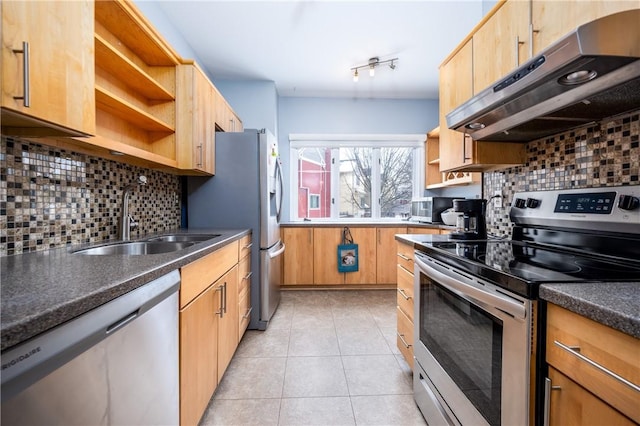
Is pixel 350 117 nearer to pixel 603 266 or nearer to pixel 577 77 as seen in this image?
pixel 577 77

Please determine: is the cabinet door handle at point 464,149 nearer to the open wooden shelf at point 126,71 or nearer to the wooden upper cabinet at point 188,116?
the wooden upper cabinet at point 188,116

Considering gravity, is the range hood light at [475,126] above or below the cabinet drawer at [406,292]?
above

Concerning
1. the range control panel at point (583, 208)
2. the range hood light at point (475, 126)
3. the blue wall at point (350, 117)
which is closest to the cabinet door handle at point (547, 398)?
the range control panel at point (583, 208)

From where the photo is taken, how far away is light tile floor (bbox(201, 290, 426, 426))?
1455mm

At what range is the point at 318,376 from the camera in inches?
70.2

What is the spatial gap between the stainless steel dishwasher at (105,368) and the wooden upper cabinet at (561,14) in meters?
1.78

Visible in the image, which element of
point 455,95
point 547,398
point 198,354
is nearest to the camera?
point 547,398

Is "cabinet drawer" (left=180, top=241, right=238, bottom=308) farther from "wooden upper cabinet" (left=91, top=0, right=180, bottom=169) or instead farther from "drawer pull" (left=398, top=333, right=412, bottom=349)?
"drawer pull" (left=398, top=333, right=412, bottom=349)

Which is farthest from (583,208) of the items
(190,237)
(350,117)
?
(350,117)

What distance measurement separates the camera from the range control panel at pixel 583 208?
1.07 meters

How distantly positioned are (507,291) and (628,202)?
0.68 meters

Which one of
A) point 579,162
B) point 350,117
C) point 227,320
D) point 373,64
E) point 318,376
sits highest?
point 373,64

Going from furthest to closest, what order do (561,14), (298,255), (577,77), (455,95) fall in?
(298,255) → (455,95) → (561,14) → (577,77)

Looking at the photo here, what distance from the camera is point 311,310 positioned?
2.92 meters
